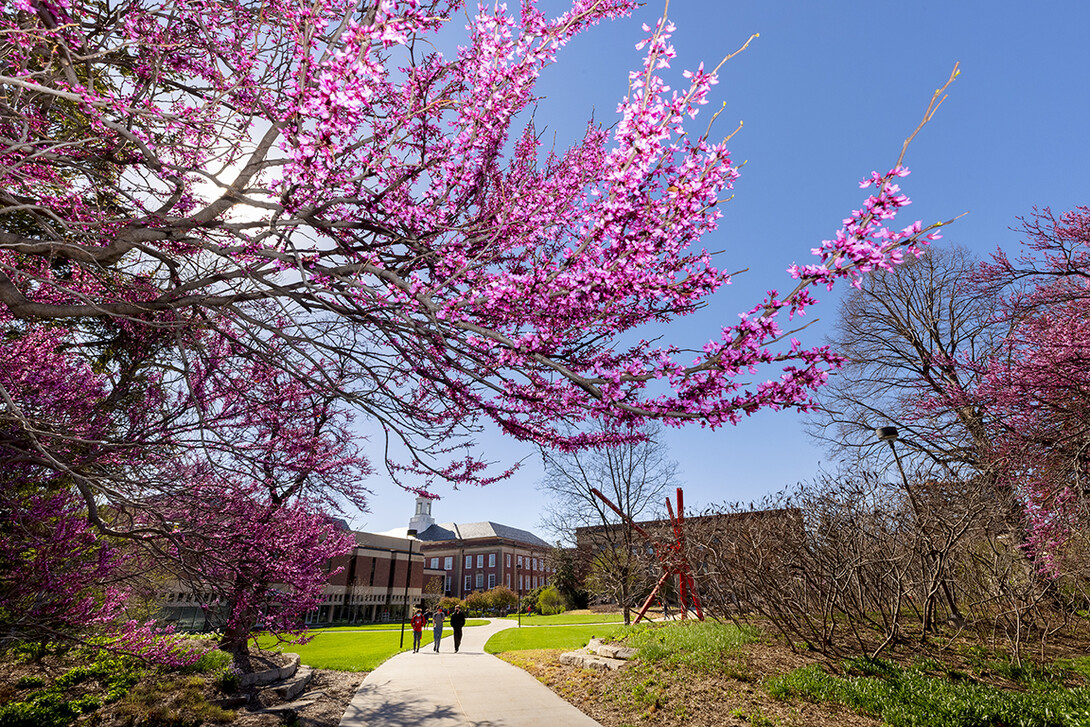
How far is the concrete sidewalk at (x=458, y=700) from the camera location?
23.9ft

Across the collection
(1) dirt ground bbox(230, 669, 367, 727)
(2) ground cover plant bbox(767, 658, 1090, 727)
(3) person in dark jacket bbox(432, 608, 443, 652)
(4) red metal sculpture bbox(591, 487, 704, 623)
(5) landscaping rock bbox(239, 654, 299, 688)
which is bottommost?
(1) dirt ground bbox(230, 669, 367, 727)

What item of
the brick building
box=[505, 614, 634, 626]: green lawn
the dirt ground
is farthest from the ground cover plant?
the brick building

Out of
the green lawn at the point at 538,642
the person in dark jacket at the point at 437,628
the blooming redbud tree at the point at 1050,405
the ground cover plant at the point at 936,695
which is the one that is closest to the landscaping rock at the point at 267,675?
the person in dark jacket at the point at 437,628

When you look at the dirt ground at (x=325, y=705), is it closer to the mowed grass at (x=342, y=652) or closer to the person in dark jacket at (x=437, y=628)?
the mowed grass at (x=342, y=652)

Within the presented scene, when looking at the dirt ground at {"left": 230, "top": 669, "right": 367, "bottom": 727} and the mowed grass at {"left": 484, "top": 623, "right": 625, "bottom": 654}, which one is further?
the mowed grass at {"left": 484, "top": 623, "right": 625, "bottom": 654}

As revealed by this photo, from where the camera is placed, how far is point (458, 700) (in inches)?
342

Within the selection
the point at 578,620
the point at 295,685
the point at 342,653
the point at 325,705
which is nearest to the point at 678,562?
the point at 325,705

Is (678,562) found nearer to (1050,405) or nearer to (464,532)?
(1050,405)

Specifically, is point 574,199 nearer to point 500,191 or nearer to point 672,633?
point 500,191

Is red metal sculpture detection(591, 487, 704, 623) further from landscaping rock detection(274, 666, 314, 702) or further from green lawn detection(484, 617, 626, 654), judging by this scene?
landscaping rock detection(274, 666, 314, 702)

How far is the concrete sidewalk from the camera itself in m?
7.30

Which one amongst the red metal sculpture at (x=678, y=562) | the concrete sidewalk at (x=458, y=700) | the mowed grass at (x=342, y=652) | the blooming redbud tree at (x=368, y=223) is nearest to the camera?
the blooming redbud tree at (x=368, y=223)

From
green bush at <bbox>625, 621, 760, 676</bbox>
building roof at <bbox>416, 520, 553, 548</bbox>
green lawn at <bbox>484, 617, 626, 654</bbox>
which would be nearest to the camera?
green bush at <bbox>625, 621, 760, 676</bbox>

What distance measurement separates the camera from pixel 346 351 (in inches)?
201
